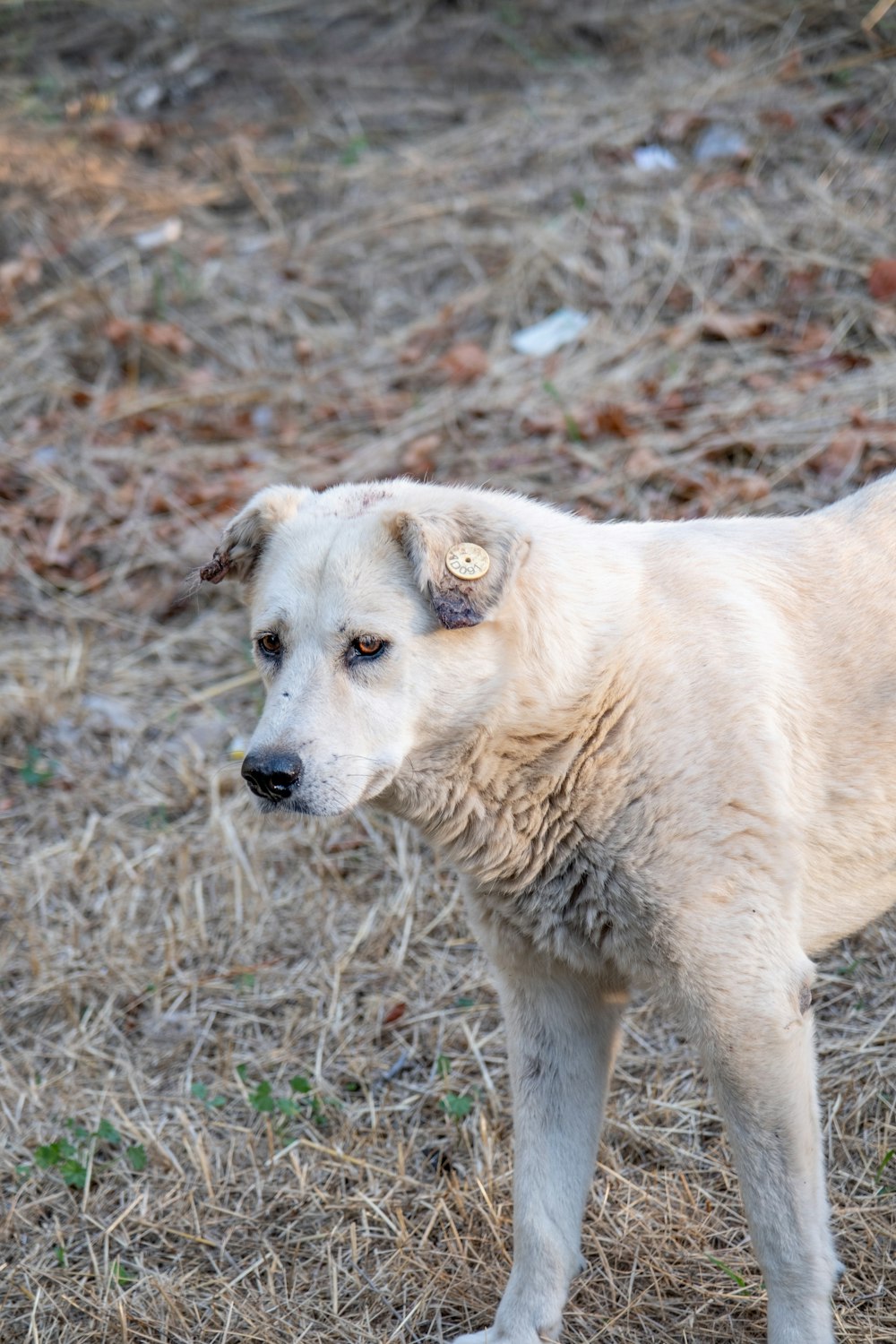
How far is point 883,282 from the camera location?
6.13 meters

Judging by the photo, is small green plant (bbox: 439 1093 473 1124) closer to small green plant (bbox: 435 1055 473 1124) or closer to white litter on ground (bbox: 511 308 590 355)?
small green plant (bbox: 435 1055 473 1124)

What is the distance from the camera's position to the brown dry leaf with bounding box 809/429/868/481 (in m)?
5.20

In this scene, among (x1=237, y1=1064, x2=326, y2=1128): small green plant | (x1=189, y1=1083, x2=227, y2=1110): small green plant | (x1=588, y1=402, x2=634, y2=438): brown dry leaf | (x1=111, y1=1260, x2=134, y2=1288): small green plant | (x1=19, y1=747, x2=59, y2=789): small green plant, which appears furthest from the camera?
(x1=588, y1=402, x2=634, y2=438): brown dry leaf

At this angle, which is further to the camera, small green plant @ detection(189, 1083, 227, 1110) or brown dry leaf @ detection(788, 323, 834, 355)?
brown dry leaf @ detection(788, 323, 834, 355)

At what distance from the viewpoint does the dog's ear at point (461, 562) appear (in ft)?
8.87

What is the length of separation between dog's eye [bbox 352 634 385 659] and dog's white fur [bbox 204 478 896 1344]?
0.02 metres

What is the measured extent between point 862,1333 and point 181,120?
951 centimetres

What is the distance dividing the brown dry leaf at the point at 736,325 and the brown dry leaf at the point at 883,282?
488 mm

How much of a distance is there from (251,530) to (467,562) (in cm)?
67

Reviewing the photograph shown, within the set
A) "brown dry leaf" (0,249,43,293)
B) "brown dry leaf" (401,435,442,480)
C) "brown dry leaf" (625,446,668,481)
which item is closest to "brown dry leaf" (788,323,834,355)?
"brown dry leaf" (625,446,668,481)

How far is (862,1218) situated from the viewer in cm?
323

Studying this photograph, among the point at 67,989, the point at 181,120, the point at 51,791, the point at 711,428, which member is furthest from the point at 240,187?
the point at 67,989

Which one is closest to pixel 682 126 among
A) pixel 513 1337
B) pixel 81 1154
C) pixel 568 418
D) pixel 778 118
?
pixel 778 118

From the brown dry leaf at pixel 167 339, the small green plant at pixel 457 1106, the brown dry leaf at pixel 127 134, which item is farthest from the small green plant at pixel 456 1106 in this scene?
the brown dry leaf at pixel 127 134
